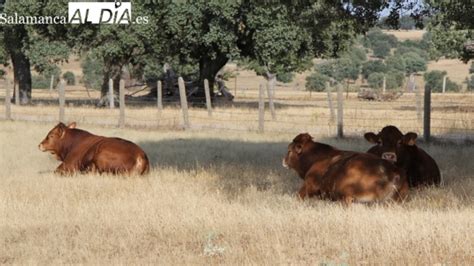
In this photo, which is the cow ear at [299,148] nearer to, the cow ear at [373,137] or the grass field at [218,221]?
the grass field at [218,221]

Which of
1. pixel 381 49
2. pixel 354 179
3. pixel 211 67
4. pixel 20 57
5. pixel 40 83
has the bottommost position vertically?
pixel 354 179

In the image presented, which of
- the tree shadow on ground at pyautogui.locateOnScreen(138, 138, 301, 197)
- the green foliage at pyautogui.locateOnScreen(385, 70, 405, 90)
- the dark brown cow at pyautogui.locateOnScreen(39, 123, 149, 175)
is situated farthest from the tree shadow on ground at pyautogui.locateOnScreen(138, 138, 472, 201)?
the green foliage at pyautogui.locateOnScreen(385, 70, 405, 90)

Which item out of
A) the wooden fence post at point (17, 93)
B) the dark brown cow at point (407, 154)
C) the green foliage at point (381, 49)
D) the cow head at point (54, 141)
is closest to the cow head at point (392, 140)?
the dark brown cow at point (407, 154)

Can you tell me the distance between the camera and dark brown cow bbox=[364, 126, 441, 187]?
9.59m

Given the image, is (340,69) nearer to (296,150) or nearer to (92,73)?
(92,73)

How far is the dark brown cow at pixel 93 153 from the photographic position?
11039 millimetres

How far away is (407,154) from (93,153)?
455 cm

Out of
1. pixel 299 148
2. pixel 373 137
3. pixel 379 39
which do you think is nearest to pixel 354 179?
pixel 299 148

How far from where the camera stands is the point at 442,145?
16.1 meters

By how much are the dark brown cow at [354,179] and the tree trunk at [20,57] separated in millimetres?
29306

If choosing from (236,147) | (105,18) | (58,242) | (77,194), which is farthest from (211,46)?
(58,242)

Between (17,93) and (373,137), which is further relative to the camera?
(17,93)

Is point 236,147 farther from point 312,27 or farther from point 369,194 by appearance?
point 369,194

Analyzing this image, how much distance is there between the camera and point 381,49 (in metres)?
131
